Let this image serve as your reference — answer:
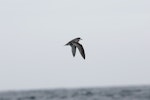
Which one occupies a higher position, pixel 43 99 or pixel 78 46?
pixel 43 99

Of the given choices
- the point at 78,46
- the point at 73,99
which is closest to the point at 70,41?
the point at 78,46

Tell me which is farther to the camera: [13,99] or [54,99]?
[13,99]

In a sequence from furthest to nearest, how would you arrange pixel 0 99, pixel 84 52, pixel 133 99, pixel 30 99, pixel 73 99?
1. pixel 0 99
2. pixel 30 99
3. pixel 73 99
4. pixel 133 99
5. pixel 84 52

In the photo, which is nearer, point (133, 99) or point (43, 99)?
point (133, 99)

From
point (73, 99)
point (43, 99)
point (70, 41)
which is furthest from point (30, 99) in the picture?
point (70, 41)

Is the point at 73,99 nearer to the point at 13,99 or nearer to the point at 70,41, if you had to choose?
the point at 13,99

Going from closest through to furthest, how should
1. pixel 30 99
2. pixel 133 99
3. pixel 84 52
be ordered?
pixel 84 52 → pixel 133 99 → pixel 30 99

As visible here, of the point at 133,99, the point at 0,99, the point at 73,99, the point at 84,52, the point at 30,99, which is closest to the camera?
the point at 84,52

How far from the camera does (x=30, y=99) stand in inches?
2697

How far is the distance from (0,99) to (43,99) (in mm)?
9330

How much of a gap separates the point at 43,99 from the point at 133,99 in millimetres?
11714

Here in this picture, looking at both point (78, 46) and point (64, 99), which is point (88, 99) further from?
point (78, 46)

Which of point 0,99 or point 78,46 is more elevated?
point 0,99

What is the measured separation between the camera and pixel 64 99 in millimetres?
65500
